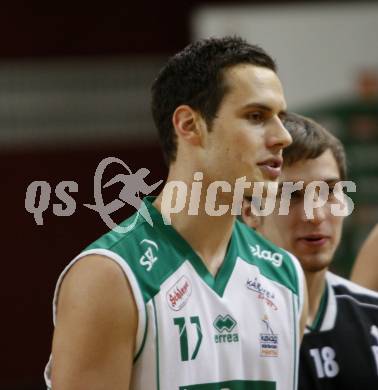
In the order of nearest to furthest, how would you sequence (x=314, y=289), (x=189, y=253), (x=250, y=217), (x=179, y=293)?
(x=179, y=293), (x=189, y=253), (x=314, y=289), (x=250, y=217)

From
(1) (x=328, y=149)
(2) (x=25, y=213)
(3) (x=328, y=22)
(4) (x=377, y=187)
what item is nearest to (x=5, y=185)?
(2) (x=25, y=213)

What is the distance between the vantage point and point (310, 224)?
361 cm

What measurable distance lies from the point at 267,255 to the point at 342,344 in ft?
1.50

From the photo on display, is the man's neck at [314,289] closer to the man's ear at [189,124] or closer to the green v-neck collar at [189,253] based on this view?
the green v-neck collar at [189,253]

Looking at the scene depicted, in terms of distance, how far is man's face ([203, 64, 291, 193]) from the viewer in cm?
297

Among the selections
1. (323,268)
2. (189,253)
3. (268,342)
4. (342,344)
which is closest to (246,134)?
(189,253)

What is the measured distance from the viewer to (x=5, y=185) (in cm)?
1016

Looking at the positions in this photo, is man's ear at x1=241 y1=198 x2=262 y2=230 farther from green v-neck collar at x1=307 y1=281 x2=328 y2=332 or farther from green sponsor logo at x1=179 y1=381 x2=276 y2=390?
green sponsor logo at x1=179 y1=381 x2=276 y2=390

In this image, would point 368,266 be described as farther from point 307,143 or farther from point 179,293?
point 179,293

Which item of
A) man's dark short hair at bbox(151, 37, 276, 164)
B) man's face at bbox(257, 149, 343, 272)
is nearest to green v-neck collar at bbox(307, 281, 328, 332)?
man's face at bbox(257, 149, 343, 272)

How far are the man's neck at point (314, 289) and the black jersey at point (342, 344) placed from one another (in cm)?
2

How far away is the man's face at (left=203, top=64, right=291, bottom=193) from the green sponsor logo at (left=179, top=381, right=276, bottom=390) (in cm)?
59

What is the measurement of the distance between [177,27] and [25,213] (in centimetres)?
247

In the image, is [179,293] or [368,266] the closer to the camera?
[179,293]
